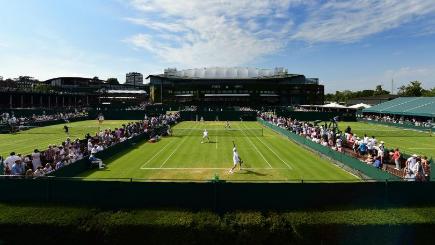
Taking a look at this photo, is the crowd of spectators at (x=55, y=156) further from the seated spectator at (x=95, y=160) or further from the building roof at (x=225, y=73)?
the building roof at (x=225, y=73)

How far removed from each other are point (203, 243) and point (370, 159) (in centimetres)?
1311

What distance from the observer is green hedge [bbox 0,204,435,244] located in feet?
40.1

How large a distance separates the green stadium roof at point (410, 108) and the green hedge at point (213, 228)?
55939 millimetres

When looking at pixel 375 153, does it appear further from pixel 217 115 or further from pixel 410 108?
pixel 410 108

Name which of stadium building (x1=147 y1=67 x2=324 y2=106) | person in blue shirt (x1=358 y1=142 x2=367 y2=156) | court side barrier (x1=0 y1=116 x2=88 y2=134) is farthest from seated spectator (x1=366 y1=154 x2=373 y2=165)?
stadium building (x1=147 y1=67 x2=324 y2=106)

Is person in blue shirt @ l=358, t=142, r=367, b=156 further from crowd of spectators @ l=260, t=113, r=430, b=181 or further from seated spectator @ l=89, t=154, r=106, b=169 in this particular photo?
seated spectator @ l=89, t=154, r=106, b=169

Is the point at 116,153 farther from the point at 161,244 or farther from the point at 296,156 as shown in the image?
the point at 161,244

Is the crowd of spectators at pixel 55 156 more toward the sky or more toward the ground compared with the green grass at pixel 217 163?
more toward the sky

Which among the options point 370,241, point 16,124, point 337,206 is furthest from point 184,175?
point 16,124

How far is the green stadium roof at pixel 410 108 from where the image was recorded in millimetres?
65650

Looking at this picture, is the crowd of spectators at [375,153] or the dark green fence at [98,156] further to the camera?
the dark green fence at [98,156]

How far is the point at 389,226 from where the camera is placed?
41.0 feet

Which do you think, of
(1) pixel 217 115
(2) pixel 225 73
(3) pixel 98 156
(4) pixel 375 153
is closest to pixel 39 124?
(1) pixel 217 115

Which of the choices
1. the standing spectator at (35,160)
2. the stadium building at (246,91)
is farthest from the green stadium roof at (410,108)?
the stadium building at (246,91)
